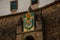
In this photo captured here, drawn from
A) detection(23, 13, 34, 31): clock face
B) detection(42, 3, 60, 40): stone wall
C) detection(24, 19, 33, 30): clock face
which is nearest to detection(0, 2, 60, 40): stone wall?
detection(42, 3, 60, 40): stone wall

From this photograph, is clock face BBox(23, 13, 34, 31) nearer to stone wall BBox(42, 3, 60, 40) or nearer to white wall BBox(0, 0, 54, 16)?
stone wall BBox(42, 3, 60, 40)

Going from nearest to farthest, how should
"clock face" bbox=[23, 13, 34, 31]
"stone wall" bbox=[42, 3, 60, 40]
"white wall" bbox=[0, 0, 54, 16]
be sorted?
"stone wall" bbox=[42, 3, 60, 40]
"clock face" bbox=[23, 13, 34, 31]
"white wall" bbox=[0, 0, 54, 16]

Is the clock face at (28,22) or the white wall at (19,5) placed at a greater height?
the white wall at (19,5)

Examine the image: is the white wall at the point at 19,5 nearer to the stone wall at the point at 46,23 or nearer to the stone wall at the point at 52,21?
the stone wall at the point at 46,23

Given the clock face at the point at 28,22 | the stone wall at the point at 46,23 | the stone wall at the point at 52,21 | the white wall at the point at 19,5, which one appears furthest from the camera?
the white wall at the point at 19,5

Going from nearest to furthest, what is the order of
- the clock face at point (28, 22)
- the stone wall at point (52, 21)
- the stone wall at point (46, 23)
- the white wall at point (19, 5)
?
the stone wall at point (52, 21), the stone wall at point (46, 23), the clock face at point (28, 22), the white wall at point (19, 5)

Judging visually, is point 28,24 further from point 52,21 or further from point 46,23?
point 52,21

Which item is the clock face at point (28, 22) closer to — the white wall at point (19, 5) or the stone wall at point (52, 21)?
the stone wall at point (52, 21)

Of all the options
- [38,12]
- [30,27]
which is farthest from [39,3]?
[30,27]

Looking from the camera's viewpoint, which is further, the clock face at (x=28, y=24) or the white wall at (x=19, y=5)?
the white wall at (x=19, y=5)

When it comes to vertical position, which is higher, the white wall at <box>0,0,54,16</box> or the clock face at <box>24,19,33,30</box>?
the white wall at <box>0,0,54,16</box>

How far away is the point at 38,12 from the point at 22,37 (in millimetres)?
2102

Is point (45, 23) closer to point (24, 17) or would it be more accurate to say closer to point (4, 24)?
point (24, 17)

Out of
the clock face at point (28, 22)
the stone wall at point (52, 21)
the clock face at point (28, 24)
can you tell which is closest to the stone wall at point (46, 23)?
the stone wall at point (52, 21)
